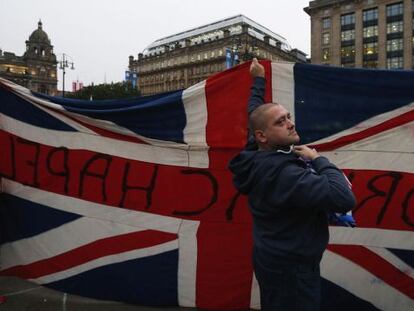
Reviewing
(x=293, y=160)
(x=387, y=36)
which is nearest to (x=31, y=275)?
(x=293, y=160)

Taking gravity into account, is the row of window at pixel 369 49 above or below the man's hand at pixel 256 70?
above

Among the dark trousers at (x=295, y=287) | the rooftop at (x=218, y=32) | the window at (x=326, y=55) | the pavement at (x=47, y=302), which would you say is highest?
the rooftop at (x=218, y=32)

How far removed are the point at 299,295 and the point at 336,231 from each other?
1.43m

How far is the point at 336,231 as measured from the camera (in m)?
3.38

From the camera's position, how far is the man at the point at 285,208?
6.54ft

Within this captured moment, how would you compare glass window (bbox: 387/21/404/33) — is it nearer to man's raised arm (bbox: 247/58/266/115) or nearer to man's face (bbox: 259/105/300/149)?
man's raised arm (bbox: 247/58/266/115)

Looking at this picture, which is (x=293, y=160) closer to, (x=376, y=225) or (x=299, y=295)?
(x=299, y=295)

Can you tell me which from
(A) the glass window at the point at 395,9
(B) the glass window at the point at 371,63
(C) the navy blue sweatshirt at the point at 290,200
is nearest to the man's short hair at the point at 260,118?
(C) the navy blue sweatshirt at the point at 290,200

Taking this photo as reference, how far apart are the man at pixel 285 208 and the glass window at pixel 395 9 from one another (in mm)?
79535

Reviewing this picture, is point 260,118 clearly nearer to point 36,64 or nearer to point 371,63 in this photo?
point 371,63

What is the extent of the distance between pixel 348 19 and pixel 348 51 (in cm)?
583

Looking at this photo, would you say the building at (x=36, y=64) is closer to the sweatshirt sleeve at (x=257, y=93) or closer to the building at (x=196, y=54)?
the building at (x=196, y=54)

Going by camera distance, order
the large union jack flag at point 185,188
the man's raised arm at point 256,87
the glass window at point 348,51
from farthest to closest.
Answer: the glass window at point 348,51 < the large union jack flag at point 185,188 < the man's raised arm at point 256,87

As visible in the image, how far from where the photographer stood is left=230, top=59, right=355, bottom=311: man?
199cm
